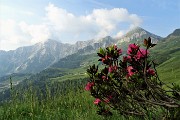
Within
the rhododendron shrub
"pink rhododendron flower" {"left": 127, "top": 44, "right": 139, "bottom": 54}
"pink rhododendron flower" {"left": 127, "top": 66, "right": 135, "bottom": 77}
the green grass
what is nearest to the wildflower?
the rhododendron shrub

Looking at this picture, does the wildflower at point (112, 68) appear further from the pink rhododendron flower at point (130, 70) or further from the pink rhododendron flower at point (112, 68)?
the pink rhododendron flower at point (130, 70)

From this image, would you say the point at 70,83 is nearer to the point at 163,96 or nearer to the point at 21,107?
the point at 21,107

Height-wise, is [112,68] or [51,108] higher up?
[112,68]

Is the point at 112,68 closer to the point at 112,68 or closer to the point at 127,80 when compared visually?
the point at 112,68

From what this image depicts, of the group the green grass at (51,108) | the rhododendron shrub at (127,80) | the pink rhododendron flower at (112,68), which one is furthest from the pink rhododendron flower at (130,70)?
the green grass at (51,108)

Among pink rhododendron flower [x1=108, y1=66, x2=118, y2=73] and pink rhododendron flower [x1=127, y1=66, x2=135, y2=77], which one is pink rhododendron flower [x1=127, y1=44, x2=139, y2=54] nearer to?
pink rhododendron flower [x1=127, y1=66, x2=135, y2=77]

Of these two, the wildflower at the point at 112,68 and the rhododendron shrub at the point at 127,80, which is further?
the wildflower at the point at 112,68

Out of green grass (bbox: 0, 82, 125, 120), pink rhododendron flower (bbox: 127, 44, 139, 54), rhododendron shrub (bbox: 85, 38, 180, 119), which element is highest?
pink rhododendron flower (bbox: 127, 44, 139, 54)

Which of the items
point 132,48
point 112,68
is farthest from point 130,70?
point 132,48

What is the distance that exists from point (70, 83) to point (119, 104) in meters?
6.96

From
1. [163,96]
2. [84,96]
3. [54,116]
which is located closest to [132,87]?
[163,96]

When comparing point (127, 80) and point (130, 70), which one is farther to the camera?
point (127, 80)

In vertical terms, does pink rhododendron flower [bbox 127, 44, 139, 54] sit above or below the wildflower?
above

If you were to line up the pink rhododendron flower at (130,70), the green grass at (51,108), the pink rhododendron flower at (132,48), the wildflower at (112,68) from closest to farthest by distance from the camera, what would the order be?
1. the pink rhododendron flower at (132,48)
2. the pink rhododendron flower at (130,70)
3. the wildflower at (112,68)
4. the green grass at (51,108)
